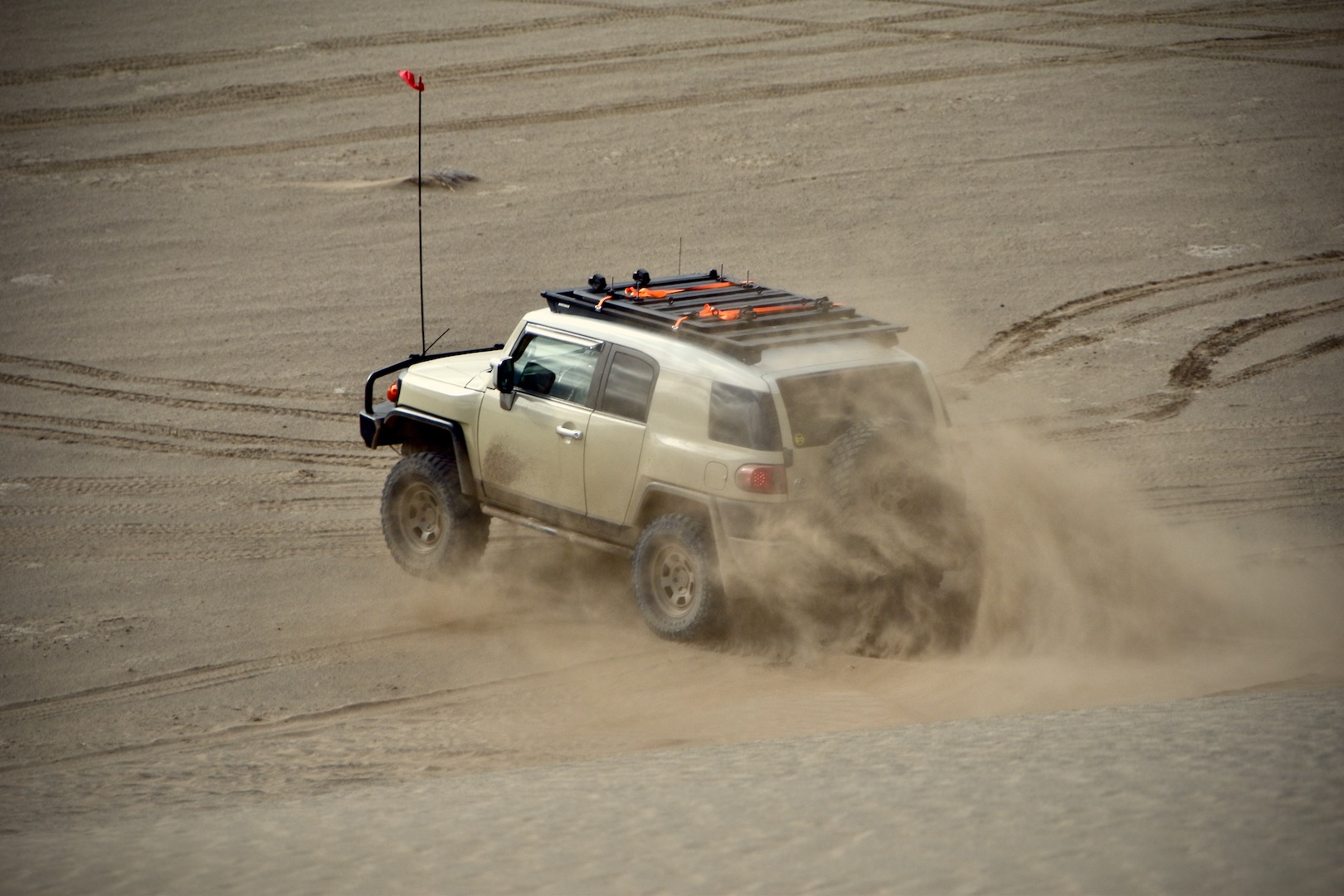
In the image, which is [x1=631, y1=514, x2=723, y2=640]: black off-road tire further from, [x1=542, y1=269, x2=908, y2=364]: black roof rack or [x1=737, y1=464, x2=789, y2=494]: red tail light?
[x1=542, y1=269, x2=908, y2=364]: black roof rack

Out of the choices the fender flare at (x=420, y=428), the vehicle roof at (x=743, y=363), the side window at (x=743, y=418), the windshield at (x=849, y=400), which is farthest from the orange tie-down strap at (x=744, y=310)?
the fender flare at (x=420, y=428)

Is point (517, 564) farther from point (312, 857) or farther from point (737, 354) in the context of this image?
point (312, 857)

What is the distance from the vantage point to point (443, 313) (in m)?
15.5

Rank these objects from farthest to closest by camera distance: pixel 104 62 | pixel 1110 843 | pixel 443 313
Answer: pixel 104 62
pixel 443 313
pixel 1110 843

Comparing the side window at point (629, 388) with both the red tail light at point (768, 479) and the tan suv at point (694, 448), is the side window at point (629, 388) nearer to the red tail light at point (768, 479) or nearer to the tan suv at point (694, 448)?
the tan suv at point (694, 448)

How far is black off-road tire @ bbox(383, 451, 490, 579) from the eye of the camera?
388 inches

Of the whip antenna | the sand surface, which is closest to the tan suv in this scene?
the sand surface

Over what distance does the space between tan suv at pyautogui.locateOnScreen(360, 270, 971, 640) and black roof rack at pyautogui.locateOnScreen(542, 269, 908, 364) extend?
2 centimetres

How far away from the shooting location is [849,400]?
28.1ft

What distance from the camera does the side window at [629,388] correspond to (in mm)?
8859

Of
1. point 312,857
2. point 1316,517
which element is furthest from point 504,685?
point 1316,517

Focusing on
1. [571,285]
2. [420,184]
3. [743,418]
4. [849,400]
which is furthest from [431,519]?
[571,285]

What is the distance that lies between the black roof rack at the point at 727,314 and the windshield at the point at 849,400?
1.05ft

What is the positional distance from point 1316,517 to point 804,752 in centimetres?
577
